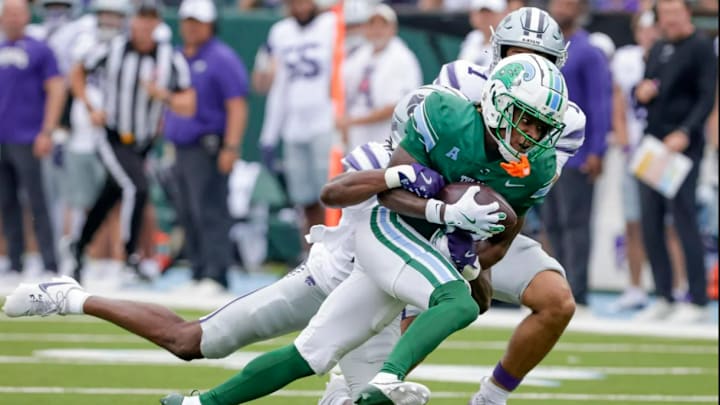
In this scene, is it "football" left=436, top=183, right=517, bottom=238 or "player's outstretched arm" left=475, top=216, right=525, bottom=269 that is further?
"player's outstretched arm" left=475, top=216, right=525, bottom=269

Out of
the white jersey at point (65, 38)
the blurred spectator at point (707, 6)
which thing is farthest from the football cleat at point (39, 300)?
the blurred spectator at point (707, 6)

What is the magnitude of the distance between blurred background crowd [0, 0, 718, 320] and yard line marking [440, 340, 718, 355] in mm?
1168

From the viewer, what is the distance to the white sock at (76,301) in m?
5.55

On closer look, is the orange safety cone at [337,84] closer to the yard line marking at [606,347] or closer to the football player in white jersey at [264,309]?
the yard line marking at [606,347]

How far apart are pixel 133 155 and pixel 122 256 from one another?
114 cm

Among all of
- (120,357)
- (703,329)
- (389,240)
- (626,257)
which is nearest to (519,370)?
(389,240)

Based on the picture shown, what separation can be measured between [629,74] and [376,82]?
67.7 inches

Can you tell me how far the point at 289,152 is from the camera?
1120cm

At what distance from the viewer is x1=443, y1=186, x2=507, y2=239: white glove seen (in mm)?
4949

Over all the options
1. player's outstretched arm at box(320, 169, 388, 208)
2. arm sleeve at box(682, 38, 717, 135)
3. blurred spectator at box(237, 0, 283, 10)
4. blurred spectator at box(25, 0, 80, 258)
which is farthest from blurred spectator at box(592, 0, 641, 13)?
player's outstretched arm at box(320, 169, 388, 208)

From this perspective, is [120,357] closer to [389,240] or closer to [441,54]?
[389,240]

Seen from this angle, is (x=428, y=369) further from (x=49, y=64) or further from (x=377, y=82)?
(x=49, y=64)

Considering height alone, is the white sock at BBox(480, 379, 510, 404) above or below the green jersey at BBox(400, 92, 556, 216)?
below

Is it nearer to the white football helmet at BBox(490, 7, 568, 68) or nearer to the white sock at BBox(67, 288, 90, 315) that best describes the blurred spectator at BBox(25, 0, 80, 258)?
the white sock at BBox(67, 288, 90, 315)
